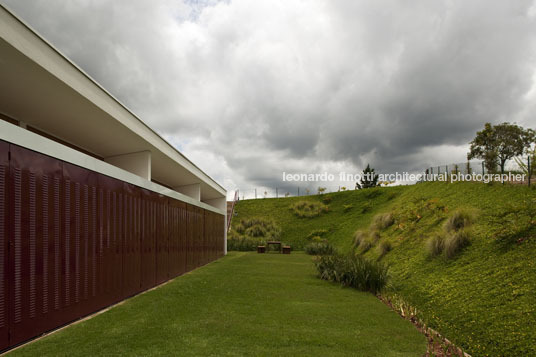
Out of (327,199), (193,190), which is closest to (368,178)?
(327,199)

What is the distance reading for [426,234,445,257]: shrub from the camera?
27.4ft

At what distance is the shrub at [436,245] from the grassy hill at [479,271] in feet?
0.60

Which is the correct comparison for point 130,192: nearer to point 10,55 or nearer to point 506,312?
point 10,55

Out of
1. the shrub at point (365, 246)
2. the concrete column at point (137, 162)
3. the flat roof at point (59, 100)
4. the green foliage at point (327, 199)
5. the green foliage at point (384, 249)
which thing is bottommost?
the shrub at point (365, 246)

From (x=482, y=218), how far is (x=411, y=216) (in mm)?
4797

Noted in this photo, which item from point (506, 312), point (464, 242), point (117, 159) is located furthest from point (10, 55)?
point (464, 242)

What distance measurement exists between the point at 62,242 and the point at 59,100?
2.42m

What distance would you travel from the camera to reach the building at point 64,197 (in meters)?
3.98

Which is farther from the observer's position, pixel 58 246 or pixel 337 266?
pixel 337 266

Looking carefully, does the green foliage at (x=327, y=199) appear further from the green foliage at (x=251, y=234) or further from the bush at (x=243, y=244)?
the bush at (x=243, y=244)

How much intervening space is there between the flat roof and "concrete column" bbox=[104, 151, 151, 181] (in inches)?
5.9

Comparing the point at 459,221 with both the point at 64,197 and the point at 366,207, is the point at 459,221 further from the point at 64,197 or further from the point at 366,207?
the point at 366,207

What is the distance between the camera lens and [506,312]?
15.1ft

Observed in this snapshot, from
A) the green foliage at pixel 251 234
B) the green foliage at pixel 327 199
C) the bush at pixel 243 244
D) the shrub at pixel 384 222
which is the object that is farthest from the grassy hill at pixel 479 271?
the green foliage at pixel 327 199
